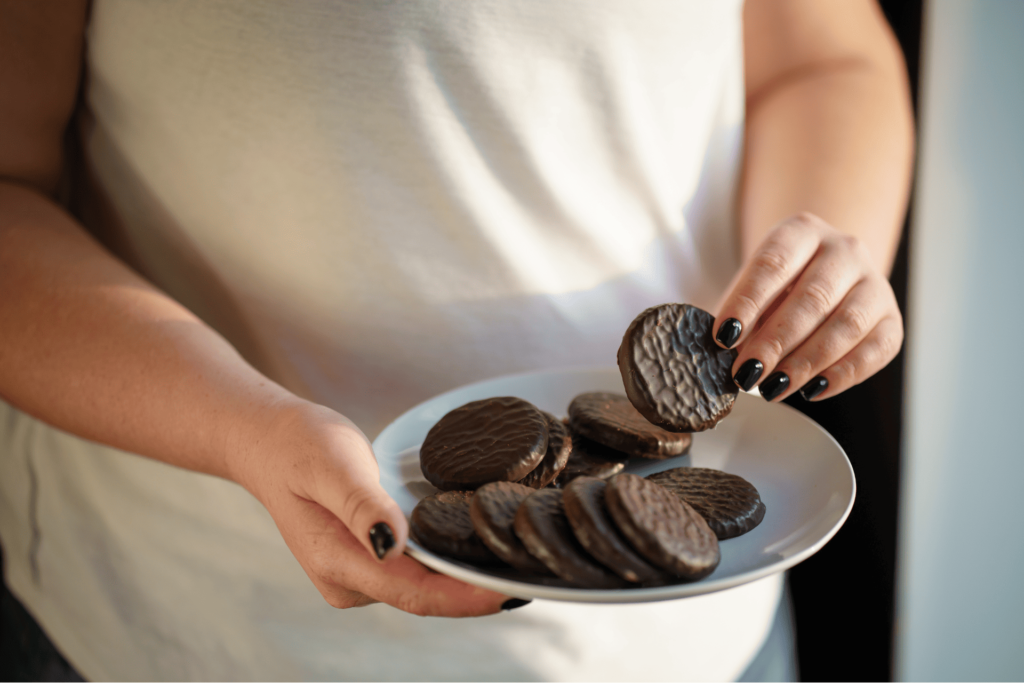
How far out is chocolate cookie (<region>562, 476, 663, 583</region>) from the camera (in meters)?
0.71

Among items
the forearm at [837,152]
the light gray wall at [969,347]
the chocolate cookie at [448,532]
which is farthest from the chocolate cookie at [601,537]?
the light gray wall at [969,347]

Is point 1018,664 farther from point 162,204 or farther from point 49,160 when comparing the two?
point 49,160

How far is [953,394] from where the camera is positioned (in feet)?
5.25

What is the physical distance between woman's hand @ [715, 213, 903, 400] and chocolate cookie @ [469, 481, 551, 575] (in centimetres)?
37

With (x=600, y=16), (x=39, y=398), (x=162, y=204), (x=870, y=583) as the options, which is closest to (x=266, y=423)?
(x=39, y=398)

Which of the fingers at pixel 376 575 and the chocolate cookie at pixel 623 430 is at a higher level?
the fingers at pixel 376 575

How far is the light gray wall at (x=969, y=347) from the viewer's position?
1.45m

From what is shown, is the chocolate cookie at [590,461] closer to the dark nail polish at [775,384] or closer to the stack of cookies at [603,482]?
the stack of cookies at [603,482]

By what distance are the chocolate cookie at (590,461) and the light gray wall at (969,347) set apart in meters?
1.06

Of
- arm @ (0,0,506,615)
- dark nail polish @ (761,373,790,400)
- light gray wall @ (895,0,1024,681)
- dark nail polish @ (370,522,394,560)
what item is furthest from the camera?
light gray wall @ (895,0,1024,681)

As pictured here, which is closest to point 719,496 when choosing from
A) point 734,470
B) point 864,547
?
point 734,470

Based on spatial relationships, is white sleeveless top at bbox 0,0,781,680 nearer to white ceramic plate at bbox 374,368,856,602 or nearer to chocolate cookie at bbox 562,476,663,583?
white ceramic plate at bbox 374,368,856,602

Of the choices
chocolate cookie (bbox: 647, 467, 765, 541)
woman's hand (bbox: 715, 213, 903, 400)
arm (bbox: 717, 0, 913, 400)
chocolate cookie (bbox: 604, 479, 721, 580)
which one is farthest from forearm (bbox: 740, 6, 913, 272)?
chocolate cookie (bbox: 604, 479, 721, 580)

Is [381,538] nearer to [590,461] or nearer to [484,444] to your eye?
[484,444]
